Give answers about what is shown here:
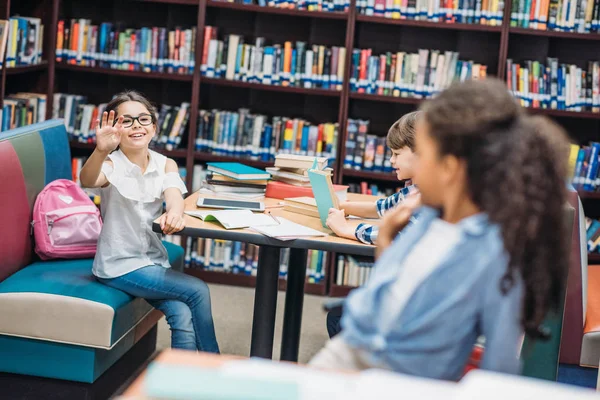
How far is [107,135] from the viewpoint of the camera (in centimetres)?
293

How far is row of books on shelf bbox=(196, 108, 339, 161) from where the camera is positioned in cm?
489

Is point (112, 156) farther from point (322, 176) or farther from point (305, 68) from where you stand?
point (305, 68)

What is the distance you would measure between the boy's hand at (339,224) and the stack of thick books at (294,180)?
48cm

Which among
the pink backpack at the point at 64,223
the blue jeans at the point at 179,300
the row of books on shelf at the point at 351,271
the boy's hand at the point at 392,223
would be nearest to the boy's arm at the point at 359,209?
the blue jeans at the point at 179,300

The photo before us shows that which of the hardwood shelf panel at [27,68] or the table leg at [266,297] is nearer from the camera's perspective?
the table leg at [266,297]

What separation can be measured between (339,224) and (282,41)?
8.27 feet

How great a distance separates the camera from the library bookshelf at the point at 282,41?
482 centimetres

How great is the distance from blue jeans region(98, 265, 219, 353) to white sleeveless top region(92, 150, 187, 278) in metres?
0.05

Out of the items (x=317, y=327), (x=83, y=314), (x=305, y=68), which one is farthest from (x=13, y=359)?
(x=305, y=68)

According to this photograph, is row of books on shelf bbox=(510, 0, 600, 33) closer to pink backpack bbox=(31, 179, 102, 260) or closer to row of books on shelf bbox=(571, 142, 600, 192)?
row of books on shelf bbox=(571, 142, 600, 192)

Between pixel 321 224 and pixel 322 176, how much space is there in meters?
0.19

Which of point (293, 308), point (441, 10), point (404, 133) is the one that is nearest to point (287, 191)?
point (293, 308)

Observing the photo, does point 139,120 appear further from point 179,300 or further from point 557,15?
point 557,15

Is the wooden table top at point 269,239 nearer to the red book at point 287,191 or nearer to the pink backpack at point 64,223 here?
the red book at point 287,191
